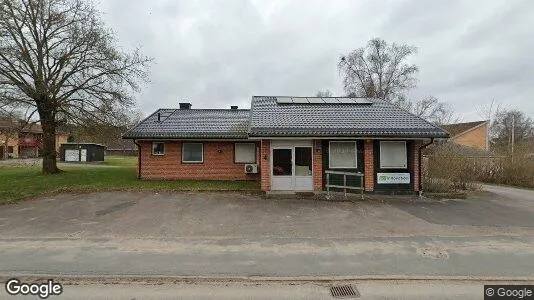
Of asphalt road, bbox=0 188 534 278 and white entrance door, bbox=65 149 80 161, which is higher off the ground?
white entrance door, bbox=65 149 80 161

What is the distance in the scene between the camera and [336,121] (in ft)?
49.0

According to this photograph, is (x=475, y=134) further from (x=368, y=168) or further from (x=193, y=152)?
(x=193, y=152)

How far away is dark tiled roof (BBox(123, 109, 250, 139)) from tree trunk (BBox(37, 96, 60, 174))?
451cm

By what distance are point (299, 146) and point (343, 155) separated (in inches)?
74.5

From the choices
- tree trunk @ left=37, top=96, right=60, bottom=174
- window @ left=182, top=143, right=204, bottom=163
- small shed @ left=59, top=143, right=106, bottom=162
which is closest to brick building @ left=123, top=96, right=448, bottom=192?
window @ left=182, top=143, right=204, bottom=163

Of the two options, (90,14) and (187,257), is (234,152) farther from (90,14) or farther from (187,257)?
(187,257)

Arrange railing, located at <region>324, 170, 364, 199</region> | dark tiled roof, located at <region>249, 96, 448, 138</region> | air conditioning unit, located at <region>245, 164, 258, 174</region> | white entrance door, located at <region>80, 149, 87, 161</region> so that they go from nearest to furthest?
railing, located at <region>324, 170, 364, 199</region>
dark tiled roof, located at <region>249, 96, 448, 138</region>
air conditioning unit, located at <region>245, 164, 258, 174</region>
white entrance door, located at <region>80, 149, 87, 161</region>

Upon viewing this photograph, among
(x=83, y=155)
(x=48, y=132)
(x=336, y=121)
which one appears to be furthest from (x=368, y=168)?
(x=83, y=155)

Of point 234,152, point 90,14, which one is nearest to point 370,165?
point 234,152

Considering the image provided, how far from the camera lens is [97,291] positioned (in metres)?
5.00

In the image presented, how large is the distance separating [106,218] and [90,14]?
13.4 meters

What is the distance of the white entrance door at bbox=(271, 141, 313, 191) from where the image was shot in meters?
14.0

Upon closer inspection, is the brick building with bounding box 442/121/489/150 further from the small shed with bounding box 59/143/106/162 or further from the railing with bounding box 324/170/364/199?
the small shed with bounding box 59/143/106/162

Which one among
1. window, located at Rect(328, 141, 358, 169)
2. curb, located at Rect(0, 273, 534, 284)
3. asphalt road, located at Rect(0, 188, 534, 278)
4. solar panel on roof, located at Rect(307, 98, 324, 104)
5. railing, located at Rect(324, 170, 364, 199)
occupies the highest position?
solar panel on roof, located at Rect(307, 98, 324, 104)
